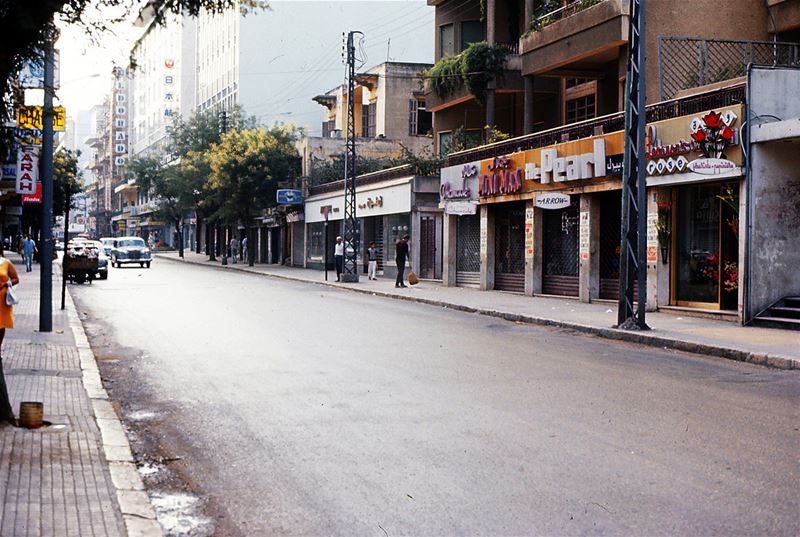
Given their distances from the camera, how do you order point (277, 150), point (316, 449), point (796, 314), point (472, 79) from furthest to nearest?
point (277, 150) < point (472, 79) < point (796, 314) < point (316, 449)

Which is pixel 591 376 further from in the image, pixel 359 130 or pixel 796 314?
pixel 359 130

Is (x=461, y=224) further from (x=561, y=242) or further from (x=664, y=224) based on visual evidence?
(x=664, y=224)

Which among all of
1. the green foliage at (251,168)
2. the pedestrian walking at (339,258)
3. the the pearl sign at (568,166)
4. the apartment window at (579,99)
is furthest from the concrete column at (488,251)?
the green foliage at (251,168)

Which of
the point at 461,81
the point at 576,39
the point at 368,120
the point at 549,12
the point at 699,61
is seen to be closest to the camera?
the point at 699,61

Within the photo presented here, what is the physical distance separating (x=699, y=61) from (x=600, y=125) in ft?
11.5

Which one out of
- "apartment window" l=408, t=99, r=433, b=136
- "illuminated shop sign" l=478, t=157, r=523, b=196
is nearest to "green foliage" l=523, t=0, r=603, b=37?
"illuminated shop sign" l=478, t=157, r=523, b=196

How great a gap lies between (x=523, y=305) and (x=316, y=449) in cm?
1681

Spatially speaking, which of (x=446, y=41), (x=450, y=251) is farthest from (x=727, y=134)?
(x=446, y=41)

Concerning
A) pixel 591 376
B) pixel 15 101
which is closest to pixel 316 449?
pixel 15 101

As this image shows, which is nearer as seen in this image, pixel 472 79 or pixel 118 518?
pixel 118 518

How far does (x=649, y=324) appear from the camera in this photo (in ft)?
59.2

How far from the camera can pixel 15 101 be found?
7.85 m

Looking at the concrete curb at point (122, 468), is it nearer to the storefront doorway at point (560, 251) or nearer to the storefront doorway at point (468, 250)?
the storefront doorway at point (560, 251)

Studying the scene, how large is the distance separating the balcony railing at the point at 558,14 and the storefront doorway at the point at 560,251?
5.54 meters
